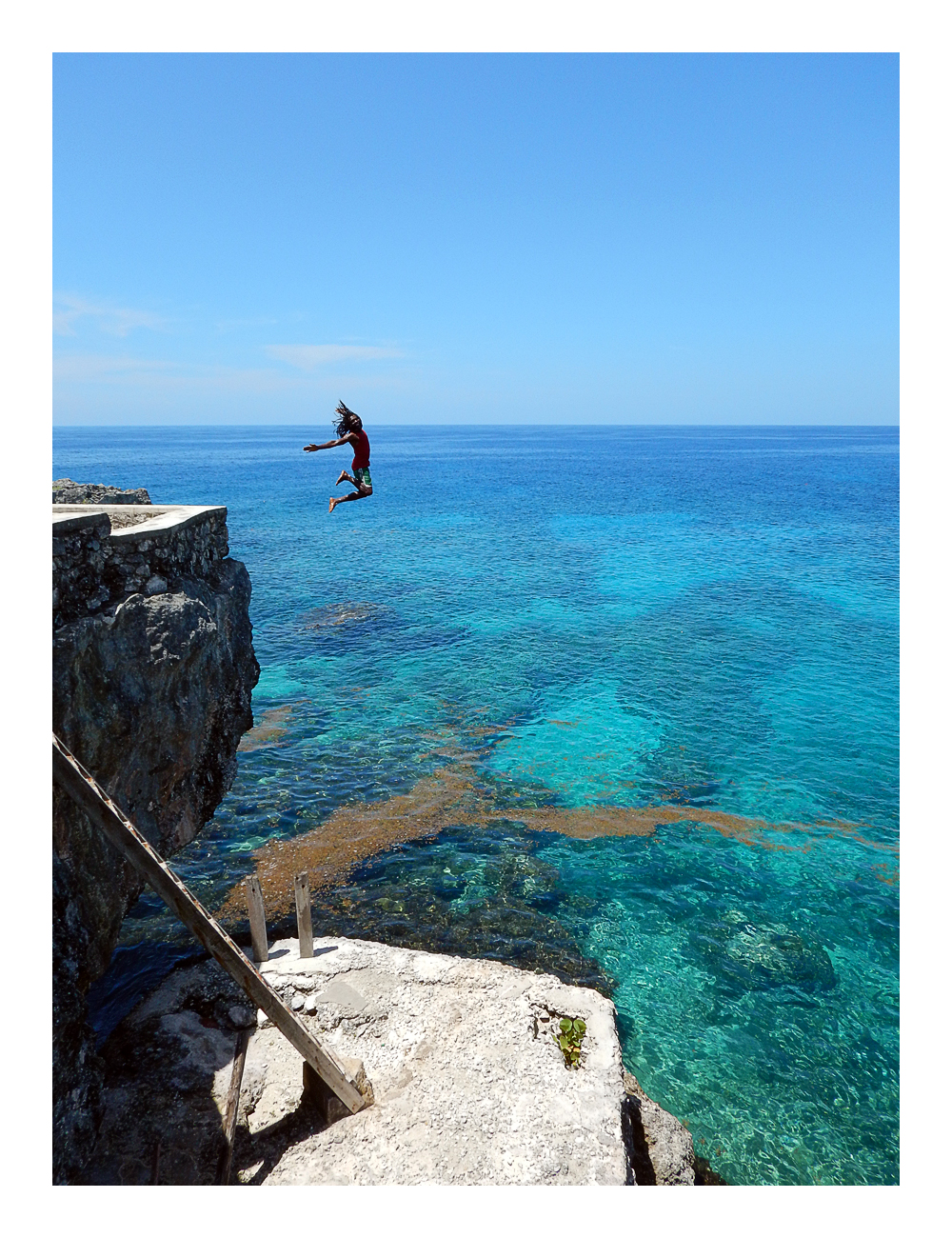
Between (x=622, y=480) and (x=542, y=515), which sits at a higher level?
(x=622, y=480)

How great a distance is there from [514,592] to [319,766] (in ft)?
76.2

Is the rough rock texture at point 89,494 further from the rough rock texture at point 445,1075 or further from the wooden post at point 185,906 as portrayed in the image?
the rough rock texture at point 445,1075

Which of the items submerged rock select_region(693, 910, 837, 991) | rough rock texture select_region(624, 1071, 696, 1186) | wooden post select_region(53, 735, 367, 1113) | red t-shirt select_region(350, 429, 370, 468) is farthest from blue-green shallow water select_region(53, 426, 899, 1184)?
red t-shirt select_region(350, 429, 370, 468)

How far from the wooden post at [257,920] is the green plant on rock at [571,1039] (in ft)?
16.9

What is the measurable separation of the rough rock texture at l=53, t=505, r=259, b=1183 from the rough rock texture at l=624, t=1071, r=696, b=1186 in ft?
22.7

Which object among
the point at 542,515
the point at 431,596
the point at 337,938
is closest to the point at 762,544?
the point at 542,515

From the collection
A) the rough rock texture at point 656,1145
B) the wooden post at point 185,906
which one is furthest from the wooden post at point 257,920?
the rough rock texture at point 656,1145

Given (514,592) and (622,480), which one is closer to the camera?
(514,592)

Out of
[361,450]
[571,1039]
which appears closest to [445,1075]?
[571,1039]

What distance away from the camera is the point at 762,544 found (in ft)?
186

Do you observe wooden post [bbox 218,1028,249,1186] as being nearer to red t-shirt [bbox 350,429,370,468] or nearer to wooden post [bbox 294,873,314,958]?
wooden post [bbox 294,873,314,958]

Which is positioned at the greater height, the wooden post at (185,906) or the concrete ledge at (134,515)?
the concrete ledge at (134,515)

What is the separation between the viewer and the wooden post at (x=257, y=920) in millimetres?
12422

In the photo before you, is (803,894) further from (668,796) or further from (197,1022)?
(197,1022)
